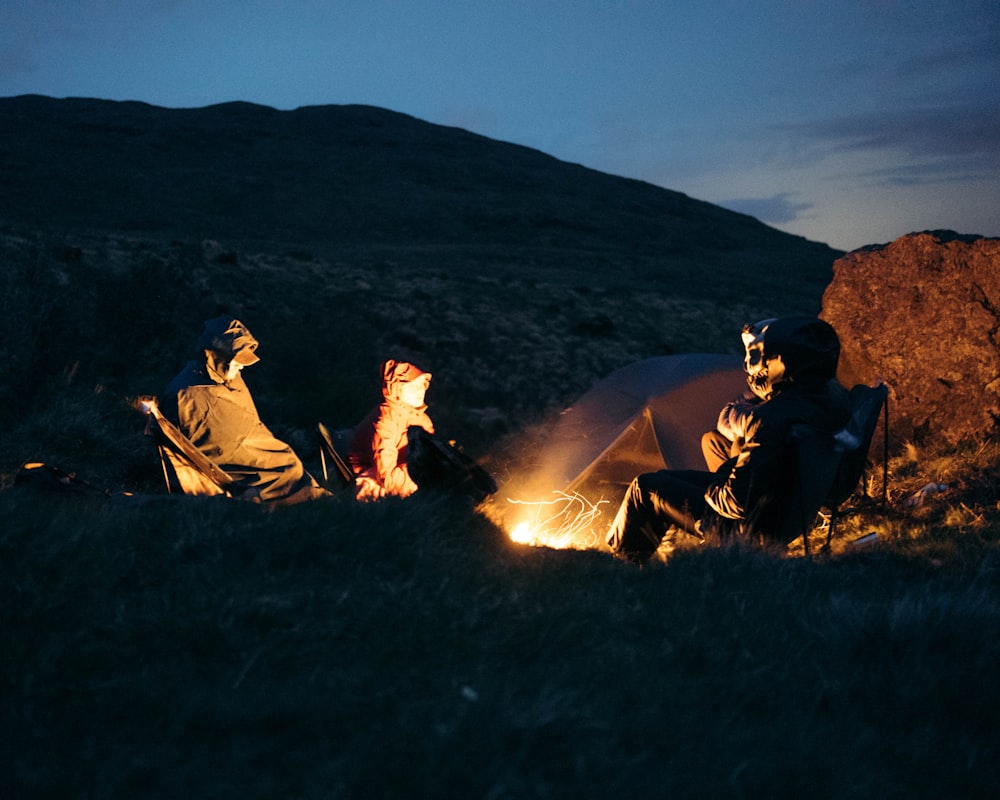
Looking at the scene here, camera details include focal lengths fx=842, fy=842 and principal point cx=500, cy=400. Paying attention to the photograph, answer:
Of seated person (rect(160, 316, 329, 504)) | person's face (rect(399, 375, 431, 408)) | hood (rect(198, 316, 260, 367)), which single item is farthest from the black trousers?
hood (rect(198, 316, 260, 367))

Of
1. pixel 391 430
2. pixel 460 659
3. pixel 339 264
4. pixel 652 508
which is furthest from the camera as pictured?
pixel 339 264

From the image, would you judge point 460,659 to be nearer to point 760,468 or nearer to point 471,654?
point 471,654

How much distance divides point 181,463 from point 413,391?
6.23 ft

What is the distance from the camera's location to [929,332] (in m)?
7.74

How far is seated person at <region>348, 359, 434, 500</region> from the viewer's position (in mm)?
6867

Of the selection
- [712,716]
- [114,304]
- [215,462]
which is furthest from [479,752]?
[114,304]

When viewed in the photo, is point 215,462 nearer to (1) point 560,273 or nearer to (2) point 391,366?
(2) point 391,366

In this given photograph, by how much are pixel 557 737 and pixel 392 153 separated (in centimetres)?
8335

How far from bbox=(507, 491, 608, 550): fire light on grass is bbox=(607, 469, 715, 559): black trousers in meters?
2.28

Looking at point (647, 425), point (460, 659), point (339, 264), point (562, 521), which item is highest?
point (339, 264)

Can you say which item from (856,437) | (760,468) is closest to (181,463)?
(760,468)

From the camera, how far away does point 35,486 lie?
4.55 metres

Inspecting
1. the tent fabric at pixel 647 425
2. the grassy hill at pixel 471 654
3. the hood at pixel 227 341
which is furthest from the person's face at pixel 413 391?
the tent fabric at pixel 647 425

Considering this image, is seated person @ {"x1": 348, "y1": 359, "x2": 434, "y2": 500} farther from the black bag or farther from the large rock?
the large rock
